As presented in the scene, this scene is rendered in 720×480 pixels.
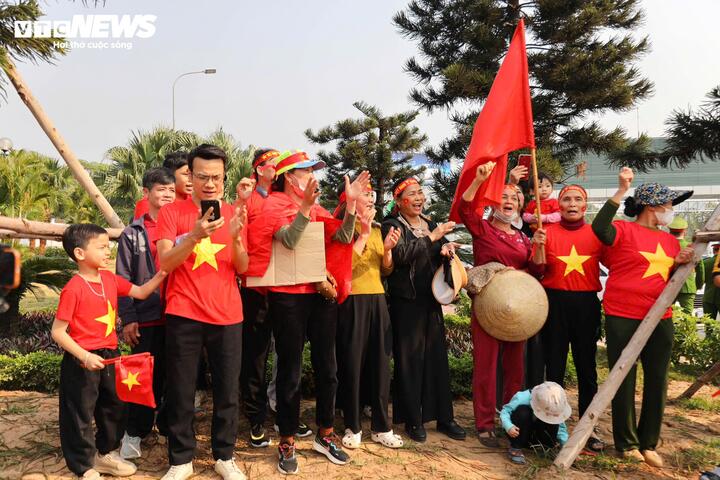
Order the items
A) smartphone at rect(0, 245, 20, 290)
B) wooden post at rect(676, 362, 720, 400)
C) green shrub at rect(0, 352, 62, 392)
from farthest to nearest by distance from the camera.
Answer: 1. green shrub at rect(0, 352, 62, 392)
2. wooden post at rect(676, 362, 720, 400)
3. smartphone at rect(0, 245, 20, 290)

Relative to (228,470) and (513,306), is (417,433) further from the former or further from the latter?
(228,470)

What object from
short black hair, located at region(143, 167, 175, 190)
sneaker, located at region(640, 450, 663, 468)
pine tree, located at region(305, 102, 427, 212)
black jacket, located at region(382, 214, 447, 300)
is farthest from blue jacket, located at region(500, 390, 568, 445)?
pine tree, located at region(305, 102, 427, 212)

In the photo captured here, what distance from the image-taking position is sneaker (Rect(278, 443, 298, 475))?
133 inches

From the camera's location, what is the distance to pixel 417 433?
3979 millimetres

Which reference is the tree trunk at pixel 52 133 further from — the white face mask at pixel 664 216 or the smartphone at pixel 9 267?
the white face mask at pixel 664 216

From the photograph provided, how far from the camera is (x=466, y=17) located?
10.2 m

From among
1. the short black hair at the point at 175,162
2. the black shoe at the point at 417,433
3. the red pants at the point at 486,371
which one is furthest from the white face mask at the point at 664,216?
the short black hair at the point at 175,162

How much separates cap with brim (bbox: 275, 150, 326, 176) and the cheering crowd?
1 centimetres

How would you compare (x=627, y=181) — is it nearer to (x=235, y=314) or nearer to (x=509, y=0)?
(x=235, y=314)

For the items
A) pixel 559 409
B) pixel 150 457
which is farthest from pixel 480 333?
pixel 150 457

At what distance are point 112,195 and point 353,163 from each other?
30.6ft

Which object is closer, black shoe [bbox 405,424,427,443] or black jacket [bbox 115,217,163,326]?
black jacket [bbox 115,217,163,326]

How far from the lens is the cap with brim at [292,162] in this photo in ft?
11.3

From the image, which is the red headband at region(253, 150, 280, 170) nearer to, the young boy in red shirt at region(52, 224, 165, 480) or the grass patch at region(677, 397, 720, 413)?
the young boy in red shirt at region(52, 224, 165, 480)
